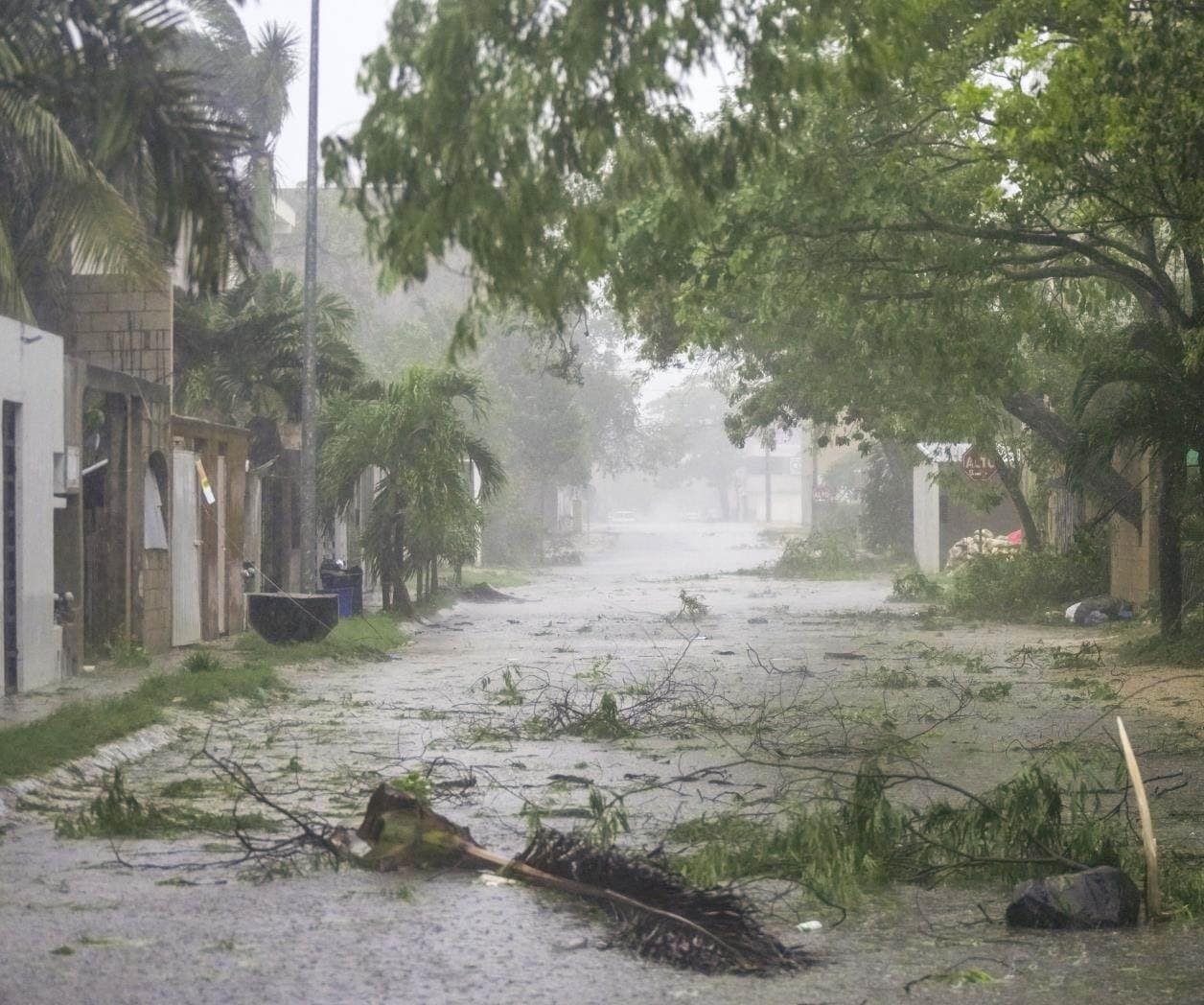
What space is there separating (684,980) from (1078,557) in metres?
14.6

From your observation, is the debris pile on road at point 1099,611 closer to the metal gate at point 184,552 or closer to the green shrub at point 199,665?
the metal gate at point 184,552

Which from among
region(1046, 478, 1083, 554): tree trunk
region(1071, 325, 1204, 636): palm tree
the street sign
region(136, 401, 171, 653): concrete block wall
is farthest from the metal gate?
the street sign

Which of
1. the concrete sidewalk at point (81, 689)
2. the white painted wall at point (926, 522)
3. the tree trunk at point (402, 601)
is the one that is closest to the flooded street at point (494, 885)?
the concrete sidewalk at point (81, 689)

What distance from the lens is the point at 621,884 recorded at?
23.2 feet

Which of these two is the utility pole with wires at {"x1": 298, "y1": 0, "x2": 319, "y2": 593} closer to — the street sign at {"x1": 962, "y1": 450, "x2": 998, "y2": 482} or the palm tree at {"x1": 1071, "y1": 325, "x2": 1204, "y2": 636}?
the palm tree at {"x1": 1071, "y1": 325, "x2": 1204, "y2": 636}

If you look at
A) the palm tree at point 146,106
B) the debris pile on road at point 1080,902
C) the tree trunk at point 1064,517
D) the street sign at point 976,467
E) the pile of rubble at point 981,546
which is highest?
the palm tree at point 146,106

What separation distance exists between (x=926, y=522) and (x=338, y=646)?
104 feet

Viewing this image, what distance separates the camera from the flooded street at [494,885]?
6.14 m

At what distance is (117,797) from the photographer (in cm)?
933

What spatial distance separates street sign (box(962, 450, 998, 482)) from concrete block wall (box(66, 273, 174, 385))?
20617 millimetres

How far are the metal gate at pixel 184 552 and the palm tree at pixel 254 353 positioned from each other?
551 cm

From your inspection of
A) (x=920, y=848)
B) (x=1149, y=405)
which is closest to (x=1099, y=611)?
(x=1149, y=405)

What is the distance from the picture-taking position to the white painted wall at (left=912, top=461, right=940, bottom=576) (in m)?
49.7

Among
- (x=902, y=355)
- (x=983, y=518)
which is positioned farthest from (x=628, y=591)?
(x=902, y=355)
